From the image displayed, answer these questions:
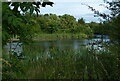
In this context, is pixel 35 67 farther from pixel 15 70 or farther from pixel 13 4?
pixel 13 4

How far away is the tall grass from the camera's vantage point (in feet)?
11.7

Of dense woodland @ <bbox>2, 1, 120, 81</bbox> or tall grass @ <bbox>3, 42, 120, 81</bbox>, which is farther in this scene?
tall grass @ <bbox>3, 42, 120, 81</bbox>

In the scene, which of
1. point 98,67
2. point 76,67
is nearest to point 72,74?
Answer: point 76,67

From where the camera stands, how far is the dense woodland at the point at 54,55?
1784 millimetres

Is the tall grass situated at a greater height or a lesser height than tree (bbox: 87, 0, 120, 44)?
lesser

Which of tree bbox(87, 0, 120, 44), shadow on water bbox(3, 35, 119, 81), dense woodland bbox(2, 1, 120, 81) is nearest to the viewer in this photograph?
dense woodland bbox(2, 1, 120, 81)

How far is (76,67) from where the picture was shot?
4293mm

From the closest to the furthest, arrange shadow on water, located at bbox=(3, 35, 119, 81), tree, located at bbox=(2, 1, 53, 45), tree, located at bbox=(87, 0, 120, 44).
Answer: tree, located at bbox=(2, 1, 53, 45)
tree, located at bbox=(87, 0, 120, 44)
shadow on water, located at bbox=(3, 35, 119, 81)

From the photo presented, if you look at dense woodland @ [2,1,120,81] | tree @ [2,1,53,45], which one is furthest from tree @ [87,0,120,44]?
tree @ [2,1,53,45]

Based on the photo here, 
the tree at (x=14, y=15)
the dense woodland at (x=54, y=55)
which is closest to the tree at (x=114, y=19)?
the dense woodland at (x=54, y=55)

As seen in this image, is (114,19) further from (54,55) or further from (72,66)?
(54,55)

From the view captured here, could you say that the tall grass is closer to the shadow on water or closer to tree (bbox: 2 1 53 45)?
the shadow on water

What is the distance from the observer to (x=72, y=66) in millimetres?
4332

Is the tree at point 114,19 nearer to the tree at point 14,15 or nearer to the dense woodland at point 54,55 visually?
the dense woodland at point 54,55
